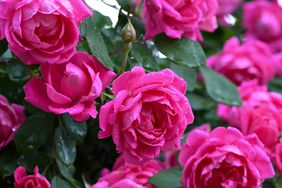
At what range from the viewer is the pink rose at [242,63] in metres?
1.39

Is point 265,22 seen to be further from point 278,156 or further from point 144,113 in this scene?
point 144,113

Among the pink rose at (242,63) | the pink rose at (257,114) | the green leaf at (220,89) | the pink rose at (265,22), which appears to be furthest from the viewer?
the pink rose at (265,22)

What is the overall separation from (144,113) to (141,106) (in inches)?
0.6

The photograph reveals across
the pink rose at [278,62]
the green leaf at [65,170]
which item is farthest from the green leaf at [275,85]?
the green leaf at [65,170]

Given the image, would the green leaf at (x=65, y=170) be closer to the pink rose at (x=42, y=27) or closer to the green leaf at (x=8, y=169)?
the green leaf at (x=8, y=169)

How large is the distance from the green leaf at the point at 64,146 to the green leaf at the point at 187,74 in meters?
0.22

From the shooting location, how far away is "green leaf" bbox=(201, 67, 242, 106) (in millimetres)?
1212

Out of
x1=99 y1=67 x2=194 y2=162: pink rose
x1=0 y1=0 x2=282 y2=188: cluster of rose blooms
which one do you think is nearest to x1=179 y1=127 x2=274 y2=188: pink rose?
x1=0 y1=0 x2=282 y2=188: cluster of rose blooms

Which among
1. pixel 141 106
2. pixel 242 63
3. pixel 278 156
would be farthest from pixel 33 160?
pixel 242 63

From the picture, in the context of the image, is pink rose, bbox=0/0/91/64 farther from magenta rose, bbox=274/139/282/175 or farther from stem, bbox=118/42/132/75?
magenta rose, bbox=274/139/282/175

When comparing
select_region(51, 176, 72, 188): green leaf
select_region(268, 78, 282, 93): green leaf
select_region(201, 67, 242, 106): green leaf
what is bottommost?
select_region(268, 78, 282, 93): green leaf

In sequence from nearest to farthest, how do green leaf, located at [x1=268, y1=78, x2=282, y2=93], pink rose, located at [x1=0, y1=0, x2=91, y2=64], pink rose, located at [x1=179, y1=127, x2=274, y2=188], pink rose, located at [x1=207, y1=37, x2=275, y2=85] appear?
pink rose, located at [x1=0, y1=0, x2=91, y2=64], pink rose, located at [x1=179, y1=127, x2=274, y2=188], pink rose, located at [x1=207, y1=37, x2=275, y2=85], green leaf, located at [x1=268, y1=78, x2=282, y2=93]

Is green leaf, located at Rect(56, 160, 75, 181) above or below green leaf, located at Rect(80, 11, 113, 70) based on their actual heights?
below

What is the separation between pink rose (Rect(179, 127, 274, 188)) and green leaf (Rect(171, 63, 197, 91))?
0.15m
